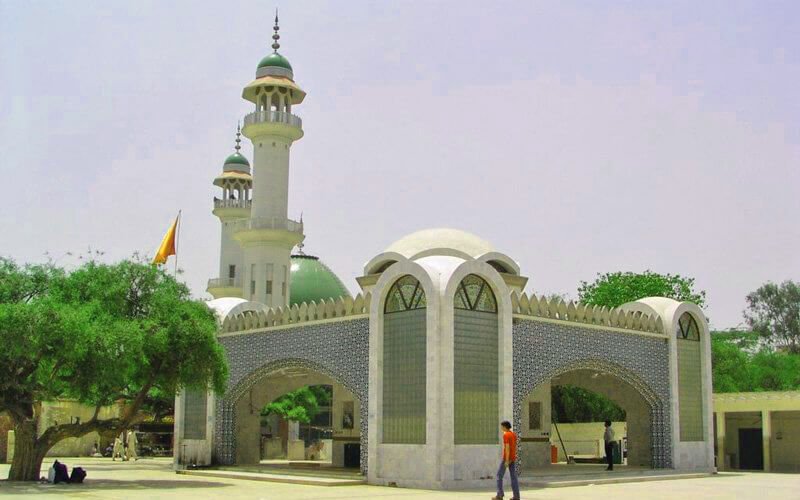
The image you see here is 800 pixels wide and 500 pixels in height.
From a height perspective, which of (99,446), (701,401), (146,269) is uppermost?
(146,269)

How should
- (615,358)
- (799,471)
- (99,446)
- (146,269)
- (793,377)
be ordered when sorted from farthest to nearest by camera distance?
(793,377)
(99,446)
(799,471)
(615,358)
(146,269)

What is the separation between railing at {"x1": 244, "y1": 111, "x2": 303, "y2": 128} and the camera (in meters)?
30.2

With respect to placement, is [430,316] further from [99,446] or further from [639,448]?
[99,446]

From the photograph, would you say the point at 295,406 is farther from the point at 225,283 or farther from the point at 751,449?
the point at 751,449

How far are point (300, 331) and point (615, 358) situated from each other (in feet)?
22.5

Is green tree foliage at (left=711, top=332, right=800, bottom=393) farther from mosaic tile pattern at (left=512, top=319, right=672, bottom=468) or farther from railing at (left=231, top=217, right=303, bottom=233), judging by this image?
railing at (left=231, top=217, right=303, bottom=233)

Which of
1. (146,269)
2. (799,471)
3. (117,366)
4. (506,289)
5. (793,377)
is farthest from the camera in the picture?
(793,377)

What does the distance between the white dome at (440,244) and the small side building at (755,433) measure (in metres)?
7.87

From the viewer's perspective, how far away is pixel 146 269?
59.8 feet

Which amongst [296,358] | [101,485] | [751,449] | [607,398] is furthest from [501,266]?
[101,485]

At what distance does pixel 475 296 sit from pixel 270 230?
1445 centimetres

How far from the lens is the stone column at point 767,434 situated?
2256 cm

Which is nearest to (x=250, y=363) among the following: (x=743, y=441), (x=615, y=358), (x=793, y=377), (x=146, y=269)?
(x=146, y=269)

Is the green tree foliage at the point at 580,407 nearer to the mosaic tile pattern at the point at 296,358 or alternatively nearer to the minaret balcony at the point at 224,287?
the minaret balcony at the point at 224,287
